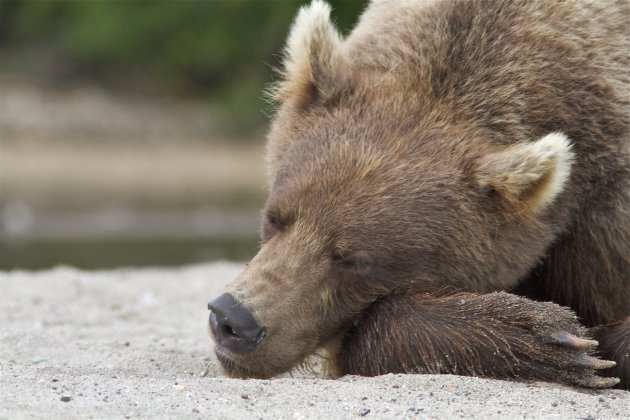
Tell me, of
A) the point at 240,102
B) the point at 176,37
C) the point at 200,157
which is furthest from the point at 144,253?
the point at 176,37

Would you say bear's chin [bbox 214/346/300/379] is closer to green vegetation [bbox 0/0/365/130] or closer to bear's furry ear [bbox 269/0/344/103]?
bear's furry ear [bbox 269/0/344/103]

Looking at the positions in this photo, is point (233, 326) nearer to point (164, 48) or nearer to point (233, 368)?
point (233, 368)

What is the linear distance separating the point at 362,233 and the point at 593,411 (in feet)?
4.25

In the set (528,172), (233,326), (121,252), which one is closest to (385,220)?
(528,172)

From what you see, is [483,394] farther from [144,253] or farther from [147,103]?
[147,103]

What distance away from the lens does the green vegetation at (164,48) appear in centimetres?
3338

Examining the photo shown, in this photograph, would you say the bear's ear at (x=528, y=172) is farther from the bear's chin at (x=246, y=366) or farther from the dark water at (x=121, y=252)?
the dark water at (x=121, y=252)

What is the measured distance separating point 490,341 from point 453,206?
658 mm

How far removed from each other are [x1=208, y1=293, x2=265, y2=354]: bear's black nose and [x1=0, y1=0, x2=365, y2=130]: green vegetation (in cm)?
2770

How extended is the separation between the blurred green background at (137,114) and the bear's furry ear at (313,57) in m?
12.7

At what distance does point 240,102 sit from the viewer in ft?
104

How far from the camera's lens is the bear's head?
5.29 m

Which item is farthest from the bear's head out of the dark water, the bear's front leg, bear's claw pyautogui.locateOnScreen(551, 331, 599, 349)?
the dark water

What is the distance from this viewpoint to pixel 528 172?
17.5 feet
